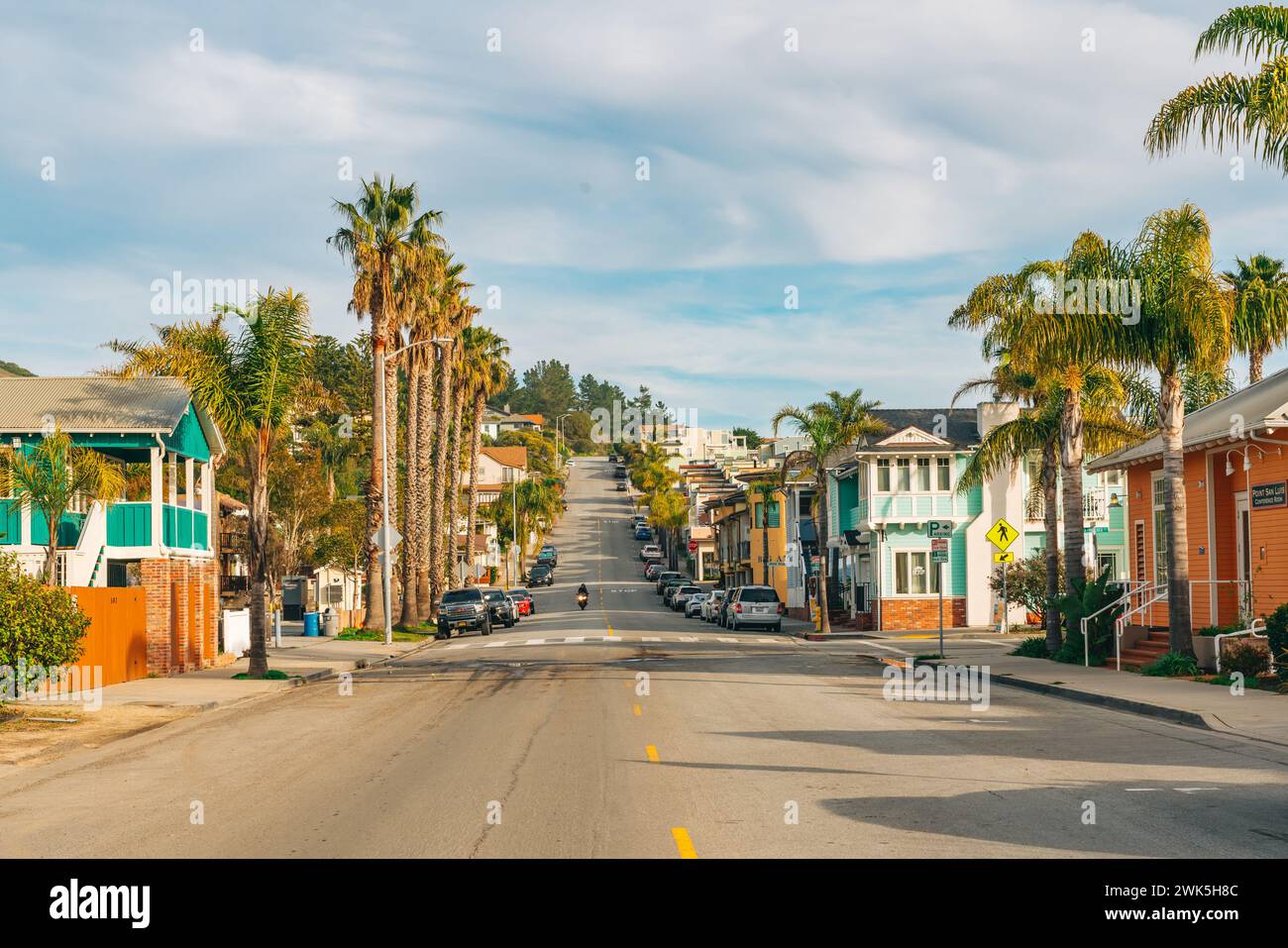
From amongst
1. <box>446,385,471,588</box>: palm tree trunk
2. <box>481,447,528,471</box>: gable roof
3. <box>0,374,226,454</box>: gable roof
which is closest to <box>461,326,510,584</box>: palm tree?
<box>446,385,471,588</box>: palm tree trunk

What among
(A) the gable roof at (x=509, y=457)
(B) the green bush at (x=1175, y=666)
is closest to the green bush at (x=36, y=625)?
(B) the green bush at (x=1175, y=666)

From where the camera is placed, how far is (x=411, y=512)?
50531 millimetres

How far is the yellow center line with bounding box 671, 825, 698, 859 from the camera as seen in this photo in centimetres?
883

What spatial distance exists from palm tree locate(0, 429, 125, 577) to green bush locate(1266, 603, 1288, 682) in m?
22.3

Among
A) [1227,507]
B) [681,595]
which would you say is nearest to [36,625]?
[1227,507]

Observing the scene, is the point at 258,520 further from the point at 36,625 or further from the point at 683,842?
the point at 683,842

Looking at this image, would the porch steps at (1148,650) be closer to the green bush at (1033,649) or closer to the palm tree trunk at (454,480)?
the green bush at (1033,649)

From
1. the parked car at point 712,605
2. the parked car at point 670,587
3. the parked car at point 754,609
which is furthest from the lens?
the parked car at point 670,587

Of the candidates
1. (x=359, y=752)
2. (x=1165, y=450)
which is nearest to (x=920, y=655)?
(x=1165, y=450)

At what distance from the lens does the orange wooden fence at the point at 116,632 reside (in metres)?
25.2

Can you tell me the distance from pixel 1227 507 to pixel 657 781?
1853 centimetres

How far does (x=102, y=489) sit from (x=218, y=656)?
7.69 m

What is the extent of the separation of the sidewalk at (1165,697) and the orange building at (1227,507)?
9.53ft

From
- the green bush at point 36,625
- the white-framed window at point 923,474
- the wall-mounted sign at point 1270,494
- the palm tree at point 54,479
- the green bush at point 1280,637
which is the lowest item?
the green bush at point 1280,637
